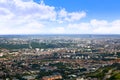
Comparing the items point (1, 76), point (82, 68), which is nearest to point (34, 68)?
point (82, 68)

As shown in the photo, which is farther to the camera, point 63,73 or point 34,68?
point 34,68

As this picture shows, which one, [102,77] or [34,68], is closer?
[102,77]

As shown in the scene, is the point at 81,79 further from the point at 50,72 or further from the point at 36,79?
the point at 50,72

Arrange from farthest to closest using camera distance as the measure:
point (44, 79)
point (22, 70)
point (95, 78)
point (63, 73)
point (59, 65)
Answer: point (59, 65) → point (22, 70) → point (63, 73) → point (44, 79) → point (95, 78)

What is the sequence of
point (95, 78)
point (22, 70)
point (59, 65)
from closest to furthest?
point (95, 78) → point (22, 70) → point (59, 65)

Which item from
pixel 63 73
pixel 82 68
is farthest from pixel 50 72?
pixel 82 68

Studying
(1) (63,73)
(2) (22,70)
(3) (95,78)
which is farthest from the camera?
(2) (22,70)

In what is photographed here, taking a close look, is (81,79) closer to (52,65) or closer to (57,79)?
(57,79)

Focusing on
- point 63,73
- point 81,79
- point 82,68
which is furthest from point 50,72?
point 81,79

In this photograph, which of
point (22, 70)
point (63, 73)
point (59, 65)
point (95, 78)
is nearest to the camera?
point (95, 78)
